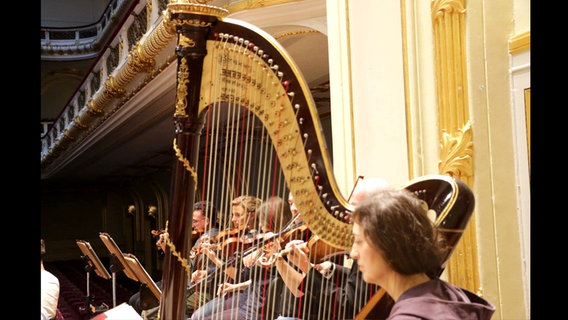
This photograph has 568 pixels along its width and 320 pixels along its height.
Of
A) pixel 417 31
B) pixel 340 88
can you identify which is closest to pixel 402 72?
pixel 417 31

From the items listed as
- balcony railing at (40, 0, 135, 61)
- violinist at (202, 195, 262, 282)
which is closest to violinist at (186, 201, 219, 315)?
violinist at (202, 195, 262, 282)

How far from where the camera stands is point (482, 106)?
11.1ft

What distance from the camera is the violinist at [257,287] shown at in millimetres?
3111

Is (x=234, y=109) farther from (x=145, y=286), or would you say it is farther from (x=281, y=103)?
(x=145, y=286)

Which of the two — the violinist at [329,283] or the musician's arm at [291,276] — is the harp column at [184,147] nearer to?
the violinist at [329,283]

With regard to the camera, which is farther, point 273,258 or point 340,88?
point 340,88

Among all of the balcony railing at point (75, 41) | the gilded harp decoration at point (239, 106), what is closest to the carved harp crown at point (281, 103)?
the gilded harp decoration at point (239, 106)

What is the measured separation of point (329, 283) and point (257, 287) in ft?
3.39

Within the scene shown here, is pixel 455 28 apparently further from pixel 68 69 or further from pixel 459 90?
pixel 68 69

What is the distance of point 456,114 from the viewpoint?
137 inches

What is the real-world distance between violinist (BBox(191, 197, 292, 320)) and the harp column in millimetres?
558

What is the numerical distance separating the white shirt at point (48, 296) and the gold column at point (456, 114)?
102 inches

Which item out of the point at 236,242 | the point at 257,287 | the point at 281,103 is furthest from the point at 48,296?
the point at 281,103

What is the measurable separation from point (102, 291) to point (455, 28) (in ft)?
32.0
